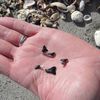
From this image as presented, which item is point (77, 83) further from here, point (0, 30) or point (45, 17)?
point (45, 17)

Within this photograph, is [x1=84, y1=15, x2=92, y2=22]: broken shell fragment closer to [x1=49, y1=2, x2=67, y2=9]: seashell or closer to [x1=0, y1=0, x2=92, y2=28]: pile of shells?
[x1=0, y1=0, x2=92, y2=28]: pile of shells

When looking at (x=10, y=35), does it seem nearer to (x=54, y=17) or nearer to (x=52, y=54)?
(x=52, y=54)

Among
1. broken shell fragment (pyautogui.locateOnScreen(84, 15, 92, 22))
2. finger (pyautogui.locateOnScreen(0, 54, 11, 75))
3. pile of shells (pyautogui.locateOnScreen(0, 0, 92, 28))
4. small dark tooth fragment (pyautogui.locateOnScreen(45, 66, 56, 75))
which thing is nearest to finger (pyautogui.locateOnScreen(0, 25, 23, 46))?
finger (pyautogui.locateOnScreen(0, 54, 11, 75))

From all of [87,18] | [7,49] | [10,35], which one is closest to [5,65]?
[7,49]

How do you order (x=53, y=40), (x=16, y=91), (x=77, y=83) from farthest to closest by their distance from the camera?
(x=16, y=91) < (x=53, y=40) < (x=77, y=83)

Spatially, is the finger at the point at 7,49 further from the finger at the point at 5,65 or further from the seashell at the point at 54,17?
the seashell at the point at 54,17

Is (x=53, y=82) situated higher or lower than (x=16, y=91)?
higher

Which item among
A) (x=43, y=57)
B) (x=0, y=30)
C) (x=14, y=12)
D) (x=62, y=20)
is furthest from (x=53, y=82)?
(x=14, y=12)
